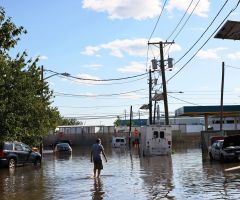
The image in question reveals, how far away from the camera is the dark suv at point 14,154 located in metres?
29.8

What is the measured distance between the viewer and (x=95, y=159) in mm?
21656

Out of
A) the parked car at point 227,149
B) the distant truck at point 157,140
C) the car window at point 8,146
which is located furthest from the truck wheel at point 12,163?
the parked car at point 227,149

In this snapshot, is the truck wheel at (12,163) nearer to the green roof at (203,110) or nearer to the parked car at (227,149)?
the parked car at (227,149)

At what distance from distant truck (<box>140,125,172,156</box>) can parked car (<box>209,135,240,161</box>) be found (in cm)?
784

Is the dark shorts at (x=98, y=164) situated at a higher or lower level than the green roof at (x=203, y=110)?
lower

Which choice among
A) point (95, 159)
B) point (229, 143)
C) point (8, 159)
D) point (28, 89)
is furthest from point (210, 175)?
point (28, 89)

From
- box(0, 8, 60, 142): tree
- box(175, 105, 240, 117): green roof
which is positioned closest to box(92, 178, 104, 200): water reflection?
box(0, 8, 60, 142): tree

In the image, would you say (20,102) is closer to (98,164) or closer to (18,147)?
(18,147)

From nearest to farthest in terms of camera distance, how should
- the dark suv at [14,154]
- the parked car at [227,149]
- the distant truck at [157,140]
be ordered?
the parked car at [227,149] → the dark suv at [14,154] → the distant truck at [157,140]

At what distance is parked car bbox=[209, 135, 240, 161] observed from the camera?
95.7 feet

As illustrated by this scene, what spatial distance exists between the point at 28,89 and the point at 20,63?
1.75 m

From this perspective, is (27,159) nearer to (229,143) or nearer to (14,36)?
(229,143)

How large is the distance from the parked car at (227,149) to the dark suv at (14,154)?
11.6 m

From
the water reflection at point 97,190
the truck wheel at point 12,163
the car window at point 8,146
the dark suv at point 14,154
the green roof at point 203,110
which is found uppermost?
the green roof at point 203,110
